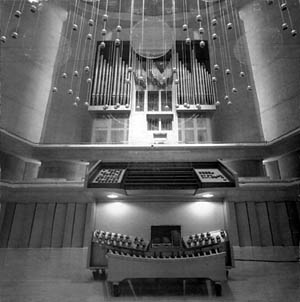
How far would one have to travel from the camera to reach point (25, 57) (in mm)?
5867

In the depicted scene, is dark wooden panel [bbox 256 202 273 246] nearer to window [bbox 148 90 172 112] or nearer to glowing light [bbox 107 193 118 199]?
glowing light [bbox 107 193 118 199]

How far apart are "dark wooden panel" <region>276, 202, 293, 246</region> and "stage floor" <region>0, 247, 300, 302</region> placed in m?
0.99

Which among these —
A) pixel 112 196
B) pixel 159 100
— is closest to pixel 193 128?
pixel 159 100

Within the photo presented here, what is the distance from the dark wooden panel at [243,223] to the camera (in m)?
3.88

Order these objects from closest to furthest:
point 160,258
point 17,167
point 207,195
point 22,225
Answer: point 160,258 < point 207,195 < point 22,225 < point 17,167

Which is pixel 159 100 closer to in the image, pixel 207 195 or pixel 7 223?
pixel 207 195

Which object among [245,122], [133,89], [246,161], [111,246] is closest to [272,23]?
[245,122]

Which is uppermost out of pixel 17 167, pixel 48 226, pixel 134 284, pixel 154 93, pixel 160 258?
pixel 154 93

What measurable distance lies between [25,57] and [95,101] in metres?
2.23

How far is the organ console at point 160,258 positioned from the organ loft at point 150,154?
12 mm

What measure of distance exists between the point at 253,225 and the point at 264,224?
0.76 feet

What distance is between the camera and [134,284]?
1.92 metres

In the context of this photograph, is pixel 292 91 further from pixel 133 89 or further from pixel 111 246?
pixel 111 246

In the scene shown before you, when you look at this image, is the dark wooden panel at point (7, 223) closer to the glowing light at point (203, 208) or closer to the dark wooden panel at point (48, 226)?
the dark wooden panel at point (48, 226)
